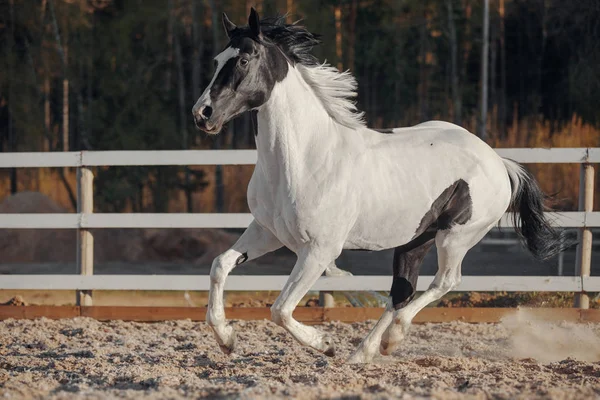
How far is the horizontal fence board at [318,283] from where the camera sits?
7141 millimetres

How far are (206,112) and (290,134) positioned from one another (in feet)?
1.75

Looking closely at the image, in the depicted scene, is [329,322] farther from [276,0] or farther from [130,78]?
[276,0]

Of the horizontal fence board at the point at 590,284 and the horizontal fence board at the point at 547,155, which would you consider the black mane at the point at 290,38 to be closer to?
the horizontal fence board at the point at 547,155

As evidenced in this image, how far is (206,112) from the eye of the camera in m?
4.61

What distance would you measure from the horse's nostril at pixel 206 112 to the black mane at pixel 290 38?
1.97 ft

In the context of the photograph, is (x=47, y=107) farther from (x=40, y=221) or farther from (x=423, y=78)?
(x=40, y=221)

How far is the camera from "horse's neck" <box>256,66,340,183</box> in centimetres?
487

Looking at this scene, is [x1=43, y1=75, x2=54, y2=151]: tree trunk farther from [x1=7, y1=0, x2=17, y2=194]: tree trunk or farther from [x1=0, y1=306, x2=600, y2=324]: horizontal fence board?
[x1=0, y1=306, x2=600, y2=324]: horizontal fence board

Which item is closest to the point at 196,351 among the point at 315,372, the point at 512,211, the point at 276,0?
the point at 315,372

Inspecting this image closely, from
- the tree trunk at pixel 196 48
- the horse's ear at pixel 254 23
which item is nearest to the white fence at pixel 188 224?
the horse's ear at pixel 254 23

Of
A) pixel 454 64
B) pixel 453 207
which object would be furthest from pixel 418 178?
pixel 454 64

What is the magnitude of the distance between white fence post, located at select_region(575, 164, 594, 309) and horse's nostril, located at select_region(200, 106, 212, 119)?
12.4 ft

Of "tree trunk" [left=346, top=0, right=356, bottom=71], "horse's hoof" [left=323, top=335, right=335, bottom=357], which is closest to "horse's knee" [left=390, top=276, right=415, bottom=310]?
"horse's hoof" [left=323, top=335, right=335, bottom=357]

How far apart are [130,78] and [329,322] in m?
10.7
